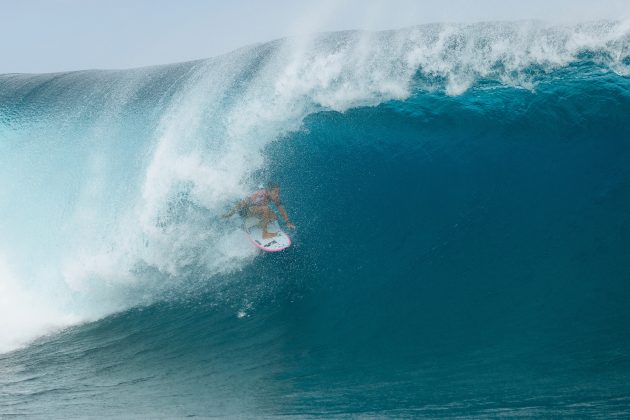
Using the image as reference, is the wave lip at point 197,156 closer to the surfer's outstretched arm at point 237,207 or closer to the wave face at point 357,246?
the wave face at point 357,246

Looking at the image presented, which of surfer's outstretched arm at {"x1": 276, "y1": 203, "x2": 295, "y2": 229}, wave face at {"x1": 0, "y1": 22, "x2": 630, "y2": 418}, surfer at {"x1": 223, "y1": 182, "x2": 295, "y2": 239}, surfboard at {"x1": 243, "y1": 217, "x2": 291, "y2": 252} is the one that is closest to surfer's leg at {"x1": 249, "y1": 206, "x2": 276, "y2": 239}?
surfer at {"x1": 223, "y1": 182, "x2": 295, "y2": 239}

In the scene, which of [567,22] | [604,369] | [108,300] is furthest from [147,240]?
[567,22]

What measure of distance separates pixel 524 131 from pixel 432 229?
3786mm


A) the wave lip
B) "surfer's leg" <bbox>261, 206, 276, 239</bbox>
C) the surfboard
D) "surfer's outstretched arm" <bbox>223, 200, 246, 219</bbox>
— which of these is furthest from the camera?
the wave lip

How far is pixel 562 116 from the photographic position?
10383 millimetres

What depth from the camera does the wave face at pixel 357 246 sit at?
6363 mm

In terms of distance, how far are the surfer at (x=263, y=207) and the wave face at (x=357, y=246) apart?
55 centimetres

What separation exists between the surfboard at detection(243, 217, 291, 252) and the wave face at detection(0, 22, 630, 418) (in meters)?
0.23

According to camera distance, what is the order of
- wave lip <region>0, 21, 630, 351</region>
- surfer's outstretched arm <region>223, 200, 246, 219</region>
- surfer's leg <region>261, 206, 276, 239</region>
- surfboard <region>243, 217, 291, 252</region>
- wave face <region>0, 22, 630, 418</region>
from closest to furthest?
wave face <region>0, 22, 630, 418</region> → surfboard <region>243, 217, 291, 252</region> → surfer's leg <region>261, 206, 276, 239</region> → surfer's outstretched arm <region>223, 200, 246, 219</region> → wave lip <region>0, 21, 630, 351</region>

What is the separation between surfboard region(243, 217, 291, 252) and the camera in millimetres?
9039

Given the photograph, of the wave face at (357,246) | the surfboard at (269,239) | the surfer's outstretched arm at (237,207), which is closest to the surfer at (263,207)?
the surfer's outstretched arm at (237,207)

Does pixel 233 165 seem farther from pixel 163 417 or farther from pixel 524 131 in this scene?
pixel 524 131

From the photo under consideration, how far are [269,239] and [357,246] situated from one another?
6.19 feet

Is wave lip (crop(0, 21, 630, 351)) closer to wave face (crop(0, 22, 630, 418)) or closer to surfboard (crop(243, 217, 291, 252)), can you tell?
wave face (crop(0, 22, 630, 418))
